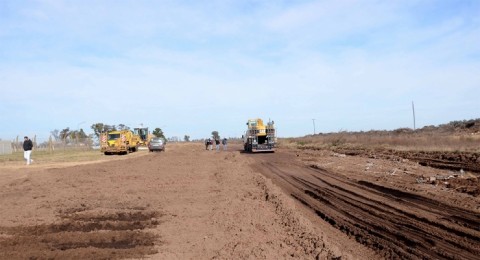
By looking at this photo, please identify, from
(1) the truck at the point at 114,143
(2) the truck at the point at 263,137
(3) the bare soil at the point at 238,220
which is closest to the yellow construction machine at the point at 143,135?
(1) the truck at the point at 114,143

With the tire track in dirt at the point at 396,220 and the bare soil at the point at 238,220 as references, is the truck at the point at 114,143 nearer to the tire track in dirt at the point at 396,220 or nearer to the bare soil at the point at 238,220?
the bare soil at the point at 238,220

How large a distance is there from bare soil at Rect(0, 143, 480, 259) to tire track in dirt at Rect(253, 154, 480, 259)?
0.02m

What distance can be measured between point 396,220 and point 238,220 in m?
3.54

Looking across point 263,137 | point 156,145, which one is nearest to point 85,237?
point 263,137

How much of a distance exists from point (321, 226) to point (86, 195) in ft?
24.1

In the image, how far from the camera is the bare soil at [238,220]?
779 centimetres

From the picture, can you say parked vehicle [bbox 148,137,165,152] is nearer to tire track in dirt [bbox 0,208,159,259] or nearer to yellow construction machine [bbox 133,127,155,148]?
yellow construction machine [bbox 133,127,155,148]

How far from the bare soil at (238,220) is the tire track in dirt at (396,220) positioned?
0.07 ft

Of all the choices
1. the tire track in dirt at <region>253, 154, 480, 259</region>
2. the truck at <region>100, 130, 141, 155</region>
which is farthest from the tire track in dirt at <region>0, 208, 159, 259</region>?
the truck at <region>100, 130, 141, 155</region>

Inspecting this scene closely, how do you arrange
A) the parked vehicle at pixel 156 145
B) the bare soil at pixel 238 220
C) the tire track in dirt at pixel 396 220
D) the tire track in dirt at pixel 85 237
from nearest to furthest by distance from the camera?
the tire track in dirt at pixel 85 237 → the bare soil at pixel 238 220 → the tire track in dirt at pixel 396 220 → the parked vehicle at pixel 156 145

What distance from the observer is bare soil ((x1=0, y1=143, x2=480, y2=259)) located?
779cm

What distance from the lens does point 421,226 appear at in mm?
9594

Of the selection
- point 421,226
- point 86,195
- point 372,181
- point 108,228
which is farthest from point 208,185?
point 421,226

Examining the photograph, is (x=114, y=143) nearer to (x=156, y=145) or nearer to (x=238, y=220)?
(x=156, y=145)
